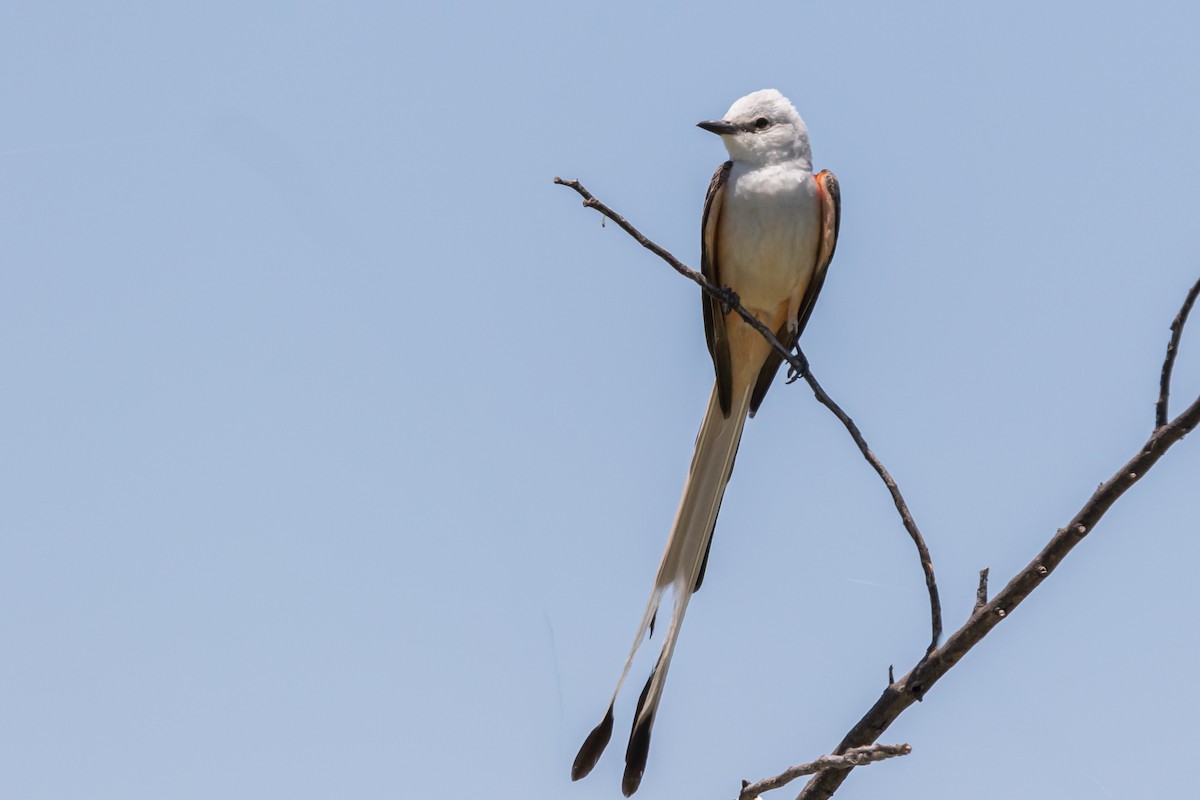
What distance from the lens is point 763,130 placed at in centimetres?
413

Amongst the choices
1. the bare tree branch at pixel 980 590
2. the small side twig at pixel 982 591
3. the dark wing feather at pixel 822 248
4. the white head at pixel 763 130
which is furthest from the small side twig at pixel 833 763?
the white head at pixel 763 130

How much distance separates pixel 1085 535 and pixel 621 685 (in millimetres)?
1148

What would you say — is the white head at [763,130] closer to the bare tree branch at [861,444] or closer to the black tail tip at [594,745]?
the bare tree branch at [861,444]

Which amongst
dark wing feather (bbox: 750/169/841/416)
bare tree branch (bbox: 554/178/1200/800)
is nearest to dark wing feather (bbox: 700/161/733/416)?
dark wing feather (bbox: 750/169/841/416)

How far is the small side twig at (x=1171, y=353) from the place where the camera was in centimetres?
183

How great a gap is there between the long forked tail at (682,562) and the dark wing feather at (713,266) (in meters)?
0.41

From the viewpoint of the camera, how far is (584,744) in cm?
267

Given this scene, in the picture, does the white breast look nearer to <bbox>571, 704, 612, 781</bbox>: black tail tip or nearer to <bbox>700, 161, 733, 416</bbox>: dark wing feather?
<bbox>700, 161, 733, 416</bbox>: dark wing feather

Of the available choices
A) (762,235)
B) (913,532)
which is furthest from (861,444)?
(762,235)

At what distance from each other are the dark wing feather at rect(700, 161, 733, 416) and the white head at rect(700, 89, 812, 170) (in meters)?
0.08

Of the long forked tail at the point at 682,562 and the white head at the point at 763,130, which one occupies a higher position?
the white head at the point at 763,130

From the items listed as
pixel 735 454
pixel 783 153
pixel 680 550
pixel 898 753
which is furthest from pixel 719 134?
pixel 898 753

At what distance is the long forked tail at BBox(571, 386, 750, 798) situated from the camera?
2.68 metres

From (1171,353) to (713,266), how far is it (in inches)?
90.4
